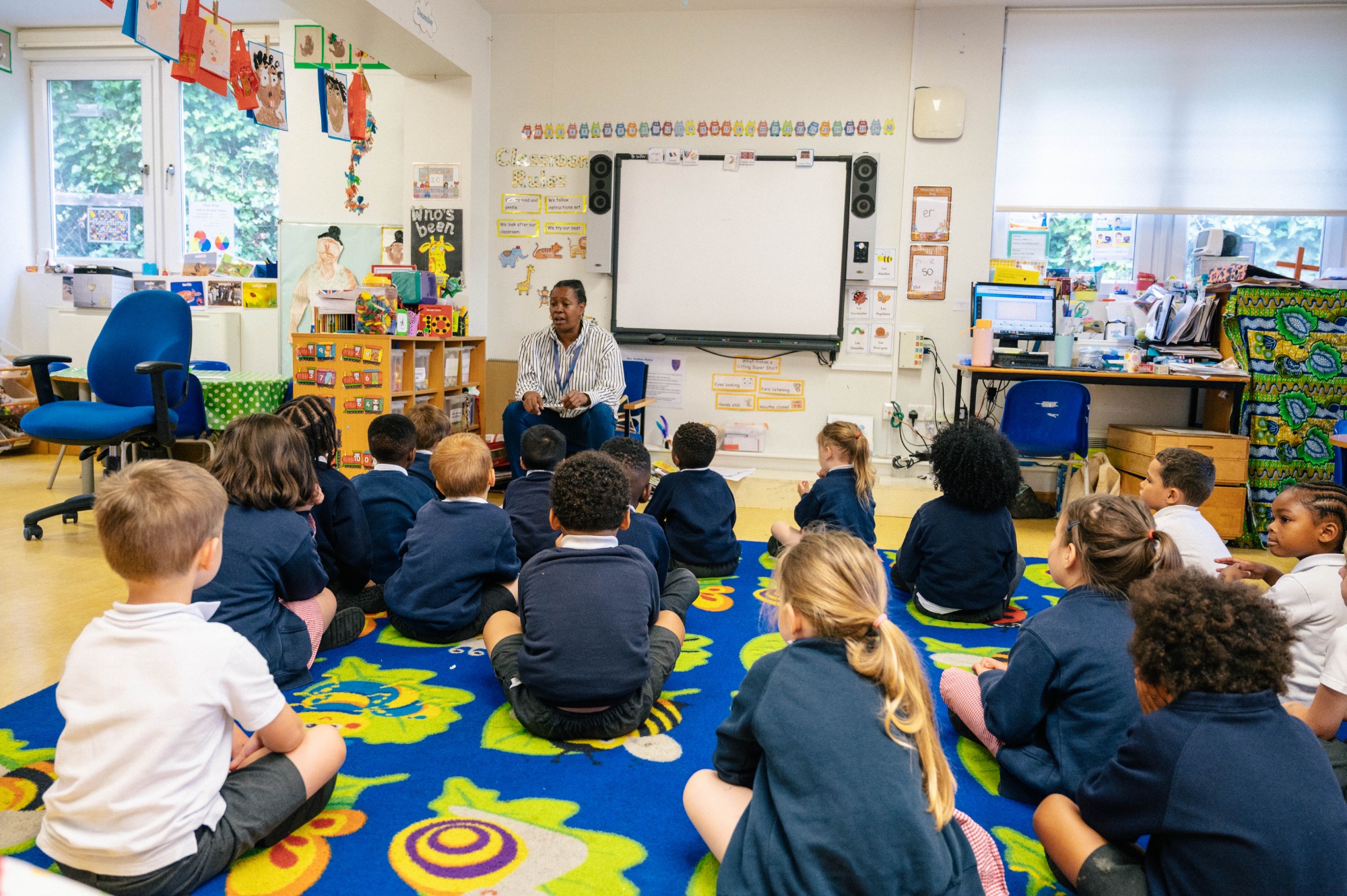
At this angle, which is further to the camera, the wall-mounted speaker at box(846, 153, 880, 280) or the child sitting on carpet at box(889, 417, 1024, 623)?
the wall-mounted speaker at box(846, 153, 880, 280)

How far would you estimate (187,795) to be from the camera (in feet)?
4.16

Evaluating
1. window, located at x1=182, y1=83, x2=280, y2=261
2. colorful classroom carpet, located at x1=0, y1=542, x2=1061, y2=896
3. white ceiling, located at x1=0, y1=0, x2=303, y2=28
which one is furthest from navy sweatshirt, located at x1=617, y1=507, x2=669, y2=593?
window, located at x1=182, y1=83, x2=280, y2=261

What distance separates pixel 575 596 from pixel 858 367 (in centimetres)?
389

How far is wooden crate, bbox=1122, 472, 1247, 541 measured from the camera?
436cm

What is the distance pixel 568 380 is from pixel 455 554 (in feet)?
7.03

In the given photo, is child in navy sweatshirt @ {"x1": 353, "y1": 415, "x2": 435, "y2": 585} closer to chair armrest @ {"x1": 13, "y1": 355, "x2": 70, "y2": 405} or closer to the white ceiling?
chair armrest @ {"x1": 13, "y1": 355, "x2": 70, "y2": 405}

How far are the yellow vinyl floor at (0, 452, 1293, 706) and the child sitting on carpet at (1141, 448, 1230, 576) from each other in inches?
51.1

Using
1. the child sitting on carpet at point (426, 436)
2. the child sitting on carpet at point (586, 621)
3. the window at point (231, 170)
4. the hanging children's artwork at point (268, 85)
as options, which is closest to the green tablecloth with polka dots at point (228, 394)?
the hanging children's artwork at point (268, 85)

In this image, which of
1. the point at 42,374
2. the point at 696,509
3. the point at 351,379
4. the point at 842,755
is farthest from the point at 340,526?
the point at 42,374

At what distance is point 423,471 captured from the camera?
10.2ft

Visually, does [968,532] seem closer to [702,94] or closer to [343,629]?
[343,629]

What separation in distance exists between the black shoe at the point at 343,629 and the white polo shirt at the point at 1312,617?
2278 millimetres

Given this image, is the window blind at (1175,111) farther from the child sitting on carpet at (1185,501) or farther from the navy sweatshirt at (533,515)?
the navy sweatshirt at (533,515)

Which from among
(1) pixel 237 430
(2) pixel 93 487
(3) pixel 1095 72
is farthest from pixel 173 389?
(3) pixel 1095 72
